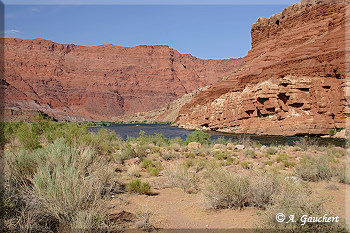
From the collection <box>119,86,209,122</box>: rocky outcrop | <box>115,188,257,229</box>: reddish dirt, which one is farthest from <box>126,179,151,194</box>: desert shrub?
<box>119,86,209,122</box>: rocky outcrop

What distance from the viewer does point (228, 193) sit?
15.8ft

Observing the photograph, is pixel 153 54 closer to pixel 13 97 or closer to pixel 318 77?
pixel 13 97

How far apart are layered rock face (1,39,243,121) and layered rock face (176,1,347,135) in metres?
86.0

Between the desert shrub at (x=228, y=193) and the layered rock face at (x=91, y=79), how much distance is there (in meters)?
112

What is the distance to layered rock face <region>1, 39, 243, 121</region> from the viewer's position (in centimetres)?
12444

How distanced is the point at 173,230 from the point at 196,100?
54.7 meters

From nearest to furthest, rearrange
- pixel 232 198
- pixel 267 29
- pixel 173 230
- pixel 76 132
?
1. pixel 173 230
2. pixel 232 198
3. pixel 76 132
4. pixel 267 29

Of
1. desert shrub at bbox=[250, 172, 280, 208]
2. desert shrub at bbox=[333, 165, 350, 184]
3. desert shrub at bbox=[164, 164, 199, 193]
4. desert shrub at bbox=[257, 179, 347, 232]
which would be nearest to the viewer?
desert shrub at bbox=[257, 179, 347, 232]

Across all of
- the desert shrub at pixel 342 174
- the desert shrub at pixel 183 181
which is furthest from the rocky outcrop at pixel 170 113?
the desert shrub at pixel 183 181

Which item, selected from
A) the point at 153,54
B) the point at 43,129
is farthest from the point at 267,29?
the point at 153,54

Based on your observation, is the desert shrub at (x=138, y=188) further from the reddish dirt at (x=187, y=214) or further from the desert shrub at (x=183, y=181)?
the desert shrub at (x=183, y=181)

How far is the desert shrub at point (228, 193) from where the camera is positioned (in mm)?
4773

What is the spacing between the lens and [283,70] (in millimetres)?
36625

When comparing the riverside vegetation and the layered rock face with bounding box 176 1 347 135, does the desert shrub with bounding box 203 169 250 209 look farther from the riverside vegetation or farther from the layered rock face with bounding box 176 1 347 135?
the layered rock face with bounding box 176 1 347 135
